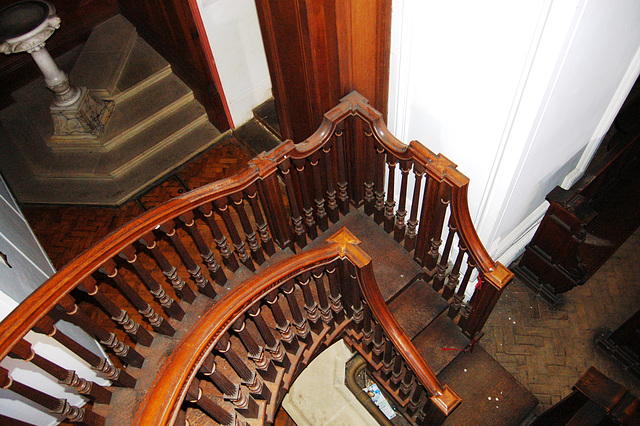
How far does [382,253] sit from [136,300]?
1.62 m

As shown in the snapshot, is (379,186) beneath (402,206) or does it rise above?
above

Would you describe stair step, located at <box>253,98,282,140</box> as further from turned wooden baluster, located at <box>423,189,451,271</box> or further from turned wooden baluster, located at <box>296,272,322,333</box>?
turned wooden baluster, located at <box>296,272,322,333</box>

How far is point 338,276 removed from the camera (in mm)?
2873

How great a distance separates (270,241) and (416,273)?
1.00 m

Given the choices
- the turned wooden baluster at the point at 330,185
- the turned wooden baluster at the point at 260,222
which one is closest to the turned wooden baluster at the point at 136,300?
the turned wooden baluster at the point at 260,222

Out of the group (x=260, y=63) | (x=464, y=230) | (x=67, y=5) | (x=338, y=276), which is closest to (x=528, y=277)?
(x=464, y=230)

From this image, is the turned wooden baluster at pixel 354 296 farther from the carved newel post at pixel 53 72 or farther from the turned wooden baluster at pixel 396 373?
the carved newel post at pixel 53 72

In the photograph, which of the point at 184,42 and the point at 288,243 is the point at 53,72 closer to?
the point at 184,42

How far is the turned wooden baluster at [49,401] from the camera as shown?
1931 millimetres

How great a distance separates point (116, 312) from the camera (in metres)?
2.53

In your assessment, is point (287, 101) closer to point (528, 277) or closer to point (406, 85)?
point (406, 85)

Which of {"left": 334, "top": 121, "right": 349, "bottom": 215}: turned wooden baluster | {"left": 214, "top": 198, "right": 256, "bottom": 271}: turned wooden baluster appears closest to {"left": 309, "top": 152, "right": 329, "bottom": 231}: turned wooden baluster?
{"left": 334, "top": 121, "right": 349, "bottom": 215}: turned wooden baluster

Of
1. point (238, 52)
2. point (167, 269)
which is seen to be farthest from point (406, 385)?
point (238, 52)

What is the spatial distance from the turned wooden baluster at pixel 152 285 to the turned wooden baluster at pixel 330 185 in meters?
1.19
